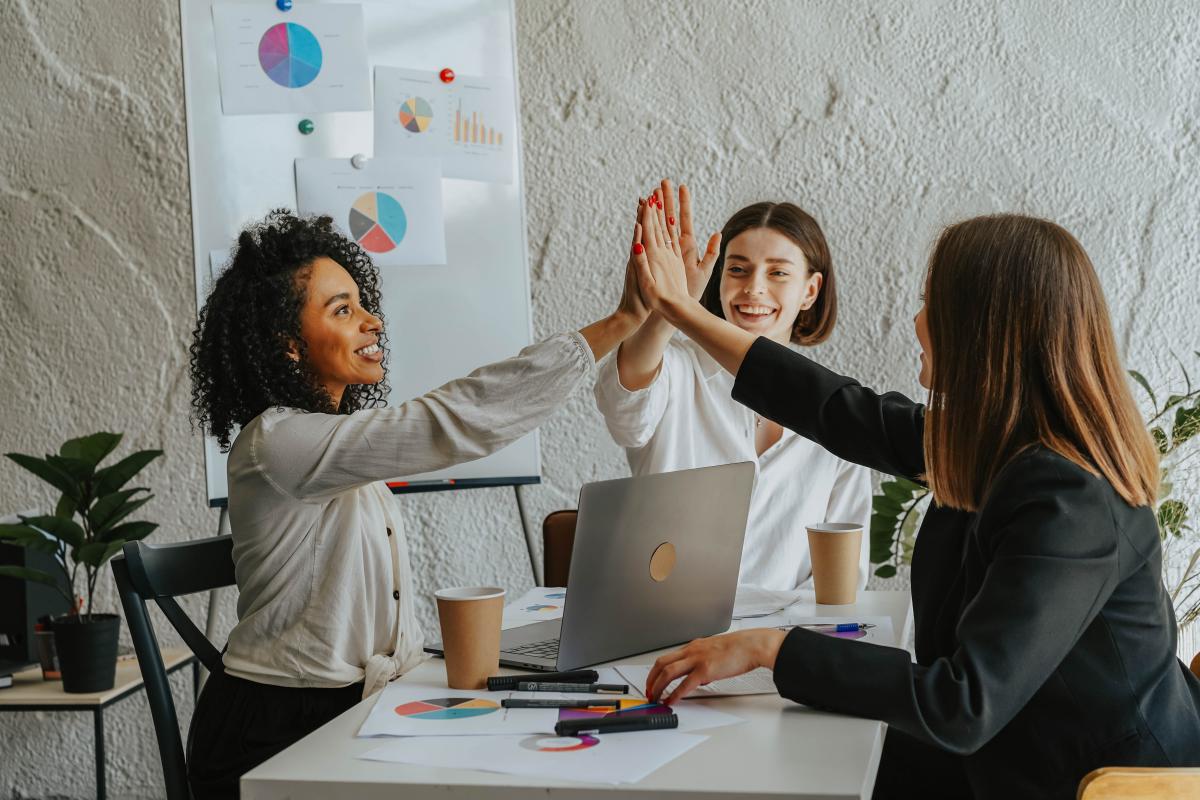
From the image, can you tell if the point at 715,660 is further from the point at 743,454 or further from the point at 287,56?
the point at 287,56

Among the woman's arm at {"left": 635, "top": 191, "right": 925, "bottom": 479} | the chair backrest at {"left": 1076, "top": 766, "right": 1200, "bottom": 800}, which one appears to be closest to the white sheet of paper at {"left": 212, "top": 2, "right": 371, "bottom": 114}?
the woman's arm at {"left": 635, "top": 191, "right": 925, "bottom": 479}

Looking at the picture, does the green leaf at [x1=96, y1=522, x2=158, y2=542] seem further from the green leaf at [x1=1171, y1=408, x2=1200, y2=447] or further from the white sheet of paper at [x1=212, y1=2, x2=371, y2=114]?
the green leaf at [x1=1171, y1=408, x2=1200, y2=447]

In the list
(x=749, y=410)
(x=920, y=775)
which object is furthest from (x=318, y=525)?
(x=749, y=410)

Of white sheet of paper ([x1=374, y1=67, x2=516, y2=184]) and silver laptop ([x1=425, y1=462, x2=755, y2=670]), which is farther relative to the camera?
white sheet of paper ([x1=374, y1=67, x2=516, y2=184])

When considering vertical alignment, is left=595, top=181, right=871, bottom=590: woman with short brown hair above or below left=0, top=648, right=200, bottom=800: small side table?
above

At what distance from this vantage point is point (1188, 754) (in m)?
1.05

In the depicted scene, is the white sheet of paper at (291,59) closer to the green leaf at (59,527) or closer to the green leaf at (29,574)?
the green leaf at (59,527)

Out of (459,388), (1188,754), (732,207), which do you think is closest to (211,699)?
(459,388)

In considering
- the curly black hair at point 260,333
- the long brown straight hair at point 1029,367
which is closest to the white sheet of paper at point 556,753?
the long brown straight hair at point 1029,367

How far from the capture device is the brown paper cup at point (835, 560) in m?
1.46

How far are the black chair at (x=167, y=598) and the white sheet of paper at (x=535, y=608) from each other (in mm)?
406

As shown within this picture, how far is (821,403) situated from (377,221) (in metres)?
1.31

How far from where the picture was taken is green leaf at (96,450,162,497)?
7.34 feet

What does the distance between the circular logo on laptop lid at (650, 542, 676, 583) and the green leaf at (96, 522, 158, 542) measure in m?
1.41
